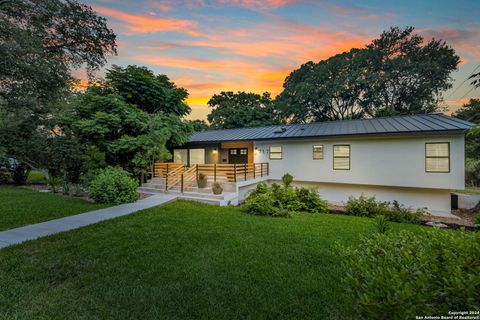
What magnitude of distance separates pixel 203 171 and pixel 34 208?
25.0 feet

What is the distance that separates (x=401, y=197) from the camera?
11.1 meters

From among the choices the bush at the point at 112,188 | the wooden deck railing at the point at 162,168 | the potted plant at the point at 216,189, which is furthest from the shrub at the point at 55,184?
the potted plant at the point at 216,189

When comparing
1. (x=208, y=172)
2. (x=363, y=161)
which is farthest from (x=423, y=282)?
(x=208, y=172)

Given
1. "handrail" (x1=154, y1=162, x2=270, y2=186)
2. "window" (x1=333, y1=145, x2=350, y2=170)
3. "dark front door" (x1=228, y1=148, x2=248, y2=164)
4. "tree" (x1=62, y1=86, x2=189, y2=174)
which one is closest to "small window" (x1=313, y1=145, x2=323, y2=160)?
"window" (x1=333, y1=145, x2=350, y2=170)

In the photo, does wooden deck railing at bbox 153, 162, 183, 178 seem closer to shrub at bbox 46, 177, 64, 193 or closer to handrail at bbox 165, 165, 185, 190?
handrail at bbox 165, 165, 185, 190

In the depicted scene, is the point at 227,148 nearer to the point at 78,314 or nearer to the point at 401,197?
the point at 401,197

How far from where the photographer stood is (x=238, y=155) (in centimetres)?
1636

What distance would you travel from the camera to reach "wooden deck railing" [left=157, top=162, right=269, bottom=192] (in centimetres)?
1196

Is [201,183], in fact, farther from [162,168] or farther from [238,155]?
[238,155]

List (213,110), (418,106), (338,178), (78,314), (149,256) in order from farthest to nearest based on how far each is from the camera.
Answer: (213,110)
(418,106)
(338,178)
(149,256)
(78,314)

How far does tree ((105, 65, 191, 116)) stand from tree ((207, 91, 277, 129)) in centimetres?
1516

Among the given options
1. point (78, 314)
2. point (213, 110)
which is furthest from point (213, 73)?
point (213, 110)

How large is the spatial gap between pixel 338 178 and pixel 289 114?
1712 centimetres

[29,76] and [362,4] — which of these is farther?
[362,4]
